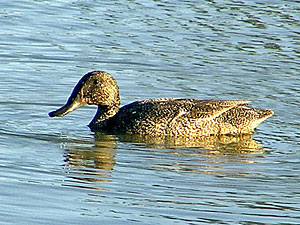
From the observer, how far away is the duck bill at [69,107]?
12.2 metres

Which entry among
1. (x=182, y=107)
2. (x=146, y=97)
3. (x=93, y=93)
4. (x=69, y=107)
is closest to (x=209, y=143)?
(x=182, y=107)

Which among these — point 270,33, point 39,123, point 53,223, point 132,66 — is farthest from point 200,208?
point 270,33

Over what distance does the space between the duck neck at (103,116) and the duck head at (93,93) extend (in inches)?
1.4

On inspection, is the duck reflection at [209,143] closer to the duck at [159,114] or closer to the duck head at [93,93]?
the duck at [159,114]

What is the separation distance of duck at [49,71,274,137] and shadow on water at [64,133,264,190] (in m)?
0.14

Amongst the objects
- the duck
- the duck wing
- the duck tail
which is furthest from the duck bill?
the duck tail

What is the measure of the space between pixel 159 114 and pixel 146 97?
1518 millimetres

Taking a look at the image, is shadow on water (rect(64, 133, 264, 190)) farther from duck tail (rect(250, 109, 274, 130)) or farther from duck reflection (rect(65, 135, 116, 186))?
duck tail (rect(250, 109, 274, 130))

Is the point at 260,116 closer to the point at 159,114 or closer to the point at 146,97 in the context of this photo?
the point at 159,114

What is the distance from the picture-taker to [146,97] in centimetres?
1371

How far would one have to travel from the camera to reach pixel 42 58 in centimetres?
1519

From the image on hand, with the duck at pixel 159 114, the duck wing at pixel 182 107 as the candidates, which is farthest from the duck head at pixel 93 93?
the duck wing at pixel 182 107

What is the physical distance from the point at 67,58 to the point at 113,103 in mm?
2750

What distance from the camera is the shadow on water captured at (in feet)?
33.3
